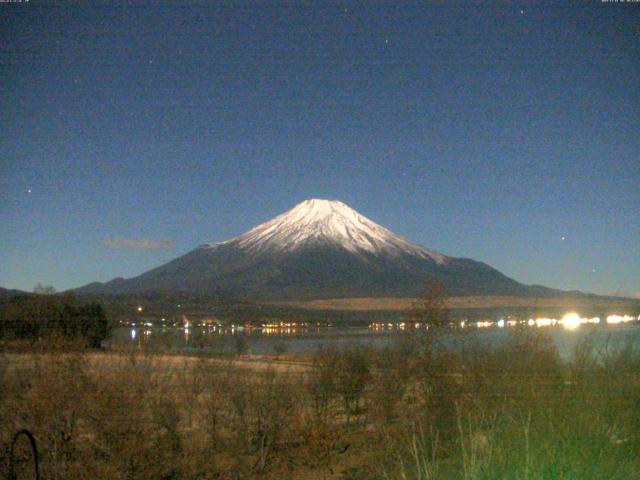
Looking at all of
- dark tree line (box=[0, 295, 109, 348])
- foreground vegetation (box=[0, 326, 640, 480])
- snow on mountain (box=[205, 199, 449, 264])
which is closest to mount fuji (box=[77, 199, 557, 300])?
snow on mountain (box=[205, 199, 449, 264])

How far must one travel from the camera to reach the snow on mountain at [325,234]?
123 metres

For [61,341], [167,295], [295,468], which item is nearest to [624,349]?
[295,468]

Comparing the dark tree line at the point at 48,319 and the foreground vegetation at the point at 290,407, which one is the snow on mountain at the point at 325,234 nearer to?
the dark tree line at the point at 48,319

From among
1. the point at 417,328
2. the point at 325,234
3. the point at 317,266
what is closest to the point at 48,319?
the point at 417,328

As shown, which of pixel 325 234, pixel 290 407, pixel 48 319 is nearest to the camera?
pixel 290 407

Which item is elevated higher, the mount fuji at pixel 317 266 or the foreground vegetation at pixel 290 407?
the mount fuji at pixel 317 266

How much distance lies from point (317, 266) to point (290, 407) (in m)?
97.1

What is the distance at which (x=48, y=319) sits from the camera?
806 inches

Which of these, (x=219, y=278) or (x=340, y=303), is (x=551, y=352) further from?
(x=219, y=278)

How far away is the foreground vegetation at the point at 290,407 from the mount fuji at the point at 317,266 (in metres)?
60.1

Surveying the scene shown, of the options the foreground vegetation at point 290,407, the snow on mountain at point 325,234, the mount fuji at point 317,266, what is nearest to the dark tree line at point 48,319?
the foreground vegetation at point 290,407

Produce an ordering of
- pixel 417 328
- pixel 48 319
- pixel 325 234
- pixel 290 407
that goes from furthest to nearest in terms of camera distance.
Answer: pixel 325 234
pixel 48 319
pixel 417 328
pixel 290 407

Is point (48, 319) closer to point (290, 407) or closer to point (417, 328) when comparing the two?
point (290, 407)

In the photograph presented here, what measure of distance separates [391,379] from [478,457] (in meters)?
8.93
